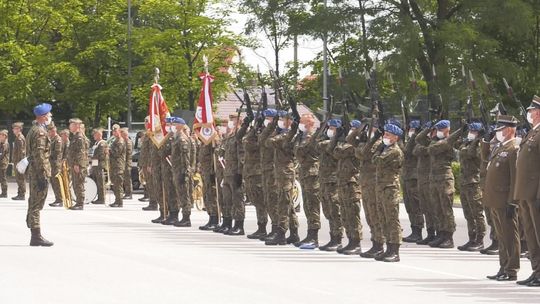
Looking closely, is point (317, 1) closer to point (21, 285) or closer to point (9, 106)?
point (9, 106)

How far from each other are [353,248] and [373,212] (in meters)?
0.89

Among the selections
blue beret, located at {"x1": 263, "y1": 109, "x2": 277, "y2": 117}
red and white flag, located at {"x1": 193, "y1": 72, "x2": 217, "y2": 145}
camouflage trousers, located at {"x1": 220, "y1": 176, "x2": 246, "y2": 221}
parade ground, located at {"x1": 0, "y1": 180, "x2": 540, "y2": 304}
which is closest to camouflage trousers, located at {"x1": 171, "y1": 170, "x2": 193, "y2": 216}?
red and white flag, located at {"x1": 193, "y1": 72, "x2": 217, "y2": 145}

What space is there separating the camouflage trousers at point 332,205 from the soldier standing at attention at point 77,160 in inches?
435

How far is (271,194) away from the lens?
19.0 meters

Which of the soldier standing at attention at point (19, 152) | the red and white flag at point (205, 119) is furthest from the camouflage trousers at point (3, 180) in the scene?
the red and white flag at point (205, 119)

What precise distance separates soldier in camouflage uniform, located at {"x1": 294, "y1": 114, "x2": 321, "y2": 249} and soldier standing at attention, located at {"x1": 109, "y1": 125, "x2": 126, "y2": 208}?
1118cm

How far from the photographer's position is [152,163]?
24.5m

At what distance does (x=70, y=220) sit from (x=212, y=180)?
10.2 ft

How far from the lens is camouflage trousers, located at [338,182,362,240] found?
17141mm

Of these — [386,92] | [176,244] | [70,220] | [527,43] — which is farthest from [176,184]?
[527,43]

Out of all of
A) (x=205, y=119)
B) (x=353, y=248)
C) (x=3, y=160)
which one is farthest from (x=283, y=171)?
(x=3, y=160)

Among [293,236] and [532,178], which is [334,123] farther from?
[532,178]

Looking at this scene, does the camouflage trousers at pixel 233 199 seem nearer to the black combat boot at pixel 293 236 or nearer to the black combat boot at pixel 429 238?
the black combat boot at pixel 293 236

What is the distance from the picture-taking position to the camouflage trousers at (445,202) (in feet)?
61.5
